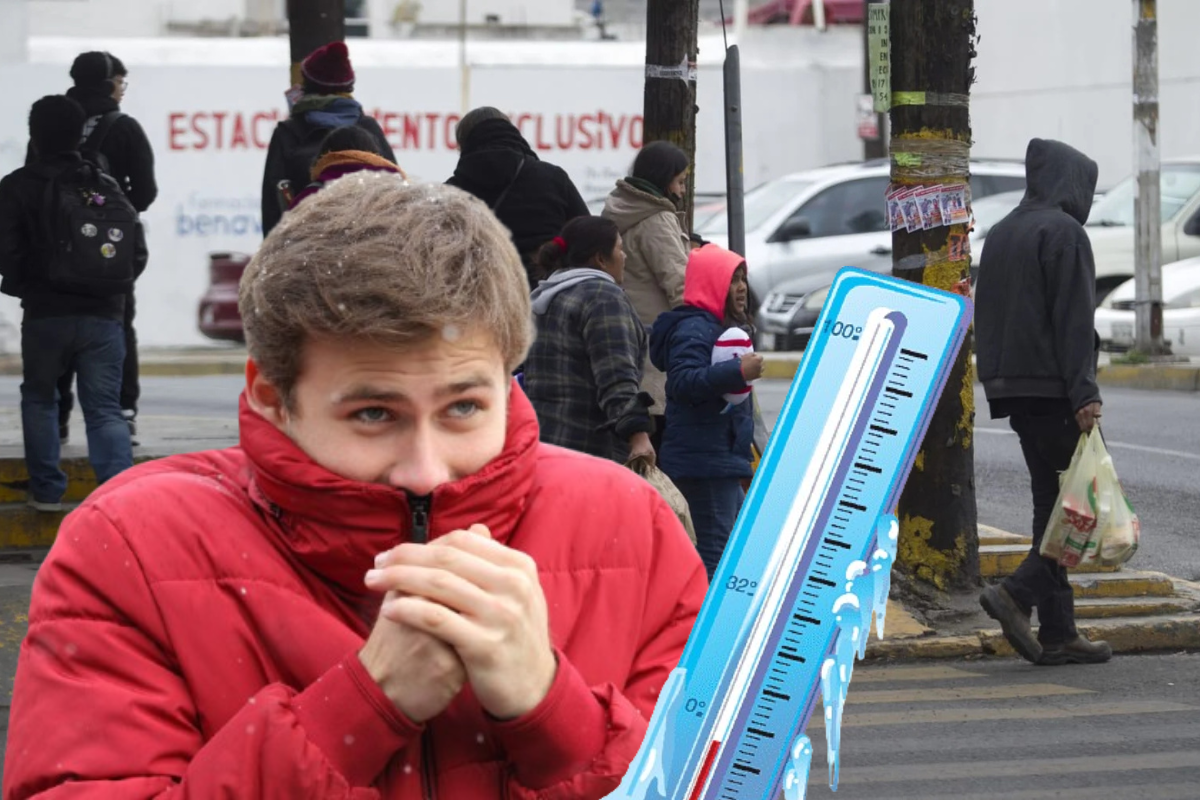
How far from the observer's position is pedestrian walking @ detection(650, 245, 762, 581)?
6906 mm

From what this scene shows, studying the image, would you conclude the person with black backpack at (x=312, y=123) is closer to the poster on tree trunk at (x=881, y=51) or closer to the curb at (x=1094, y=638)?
the poster on tree trunk at (x=881, y=51)

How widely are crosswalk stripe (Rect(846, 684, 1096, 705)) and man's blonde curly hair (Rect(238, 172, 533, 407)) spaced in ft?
16.7

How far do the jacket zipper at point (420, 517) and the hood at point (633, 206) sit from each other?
6.17 metres

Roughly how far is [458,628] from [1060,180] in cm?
619

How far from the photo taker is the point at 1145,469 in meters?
12.4

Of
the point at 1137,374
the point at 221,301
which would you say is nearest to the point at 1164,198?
the point at 1137,374

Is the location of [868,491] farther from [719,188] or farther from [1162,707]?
[719,188]

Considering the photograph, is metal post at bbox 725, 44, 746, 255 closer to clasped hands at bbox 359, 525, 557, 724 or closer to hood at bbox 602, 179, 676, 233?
hood at bbox 602, 179, 676, 233

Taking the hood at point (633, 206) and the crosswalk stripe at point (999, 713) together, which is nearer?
the crosswalk stripe at point (999, 713)

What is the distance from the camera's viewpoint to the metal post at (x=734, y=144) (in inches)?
347

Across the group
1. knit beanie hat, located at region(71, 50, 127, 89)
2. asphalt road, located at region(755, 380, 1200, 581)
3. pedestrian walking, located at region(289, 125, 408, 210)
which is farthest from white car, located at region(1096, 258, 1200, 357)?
pedestrian walking, located at region(289, 125, 408, 210)

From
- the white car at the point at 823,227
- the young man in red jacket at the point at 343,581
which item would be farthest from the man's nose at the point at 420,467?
the white car at the point at 823,227

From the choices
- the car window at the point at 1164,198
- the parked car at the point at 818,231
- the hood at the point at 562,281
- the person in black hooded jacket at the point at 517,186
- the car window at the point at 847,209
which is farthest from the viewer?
the car window at the point at 1164,198

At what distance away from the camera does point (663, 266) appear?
25.7 feet
